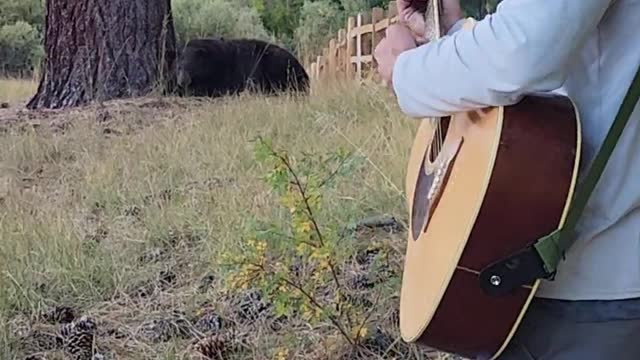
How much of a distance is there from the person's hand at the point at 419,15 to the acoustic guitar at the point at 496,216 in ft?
0.76

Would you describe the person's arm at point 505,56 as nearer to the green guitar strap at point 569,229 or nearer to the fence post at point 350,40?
the green guitar strap at point 569,229

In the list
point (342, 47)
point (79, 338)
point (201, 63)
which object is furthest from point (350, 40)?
point (79, 338)

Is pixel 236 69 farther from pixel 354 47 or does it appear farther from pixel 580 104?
pixel 580 104

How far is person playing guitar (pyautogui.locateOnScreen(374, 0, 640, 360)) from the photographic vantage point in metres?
1.12

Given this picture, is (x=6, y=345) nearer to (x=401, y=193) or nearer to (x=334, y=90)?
(x=401, y=193)

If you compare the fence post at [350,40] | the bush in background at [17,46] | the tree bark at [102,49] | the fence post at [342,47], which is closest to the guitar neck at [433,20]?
the tree bark at [102,49]

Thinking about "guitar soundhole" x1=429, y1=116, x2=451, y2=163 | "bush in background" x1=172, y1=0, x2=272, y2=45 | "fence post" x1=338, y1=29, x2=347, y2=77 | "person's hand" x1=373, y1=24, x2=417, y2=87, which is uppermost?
"person's hand" x1=373, y1=24, x2=417, y2=87

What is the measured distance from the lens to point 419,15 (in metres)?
1.71

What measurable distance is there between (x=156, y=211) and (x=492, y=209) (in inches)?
83.5

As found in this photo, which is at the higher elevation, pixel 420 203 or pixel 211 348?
pixel 420 203

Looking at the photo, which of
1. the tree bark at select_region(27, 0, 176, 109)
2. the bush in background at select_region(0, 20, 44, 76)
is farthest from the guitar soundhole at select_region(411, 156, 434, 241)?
the bush in background at select_region(0, 20, 44, 76)

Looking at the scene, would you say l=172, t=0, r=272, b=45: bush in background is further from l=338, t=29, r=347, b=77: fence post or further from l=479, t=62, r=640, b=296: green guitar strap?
l=479, t=62, r=640, b=296: green guitar strap

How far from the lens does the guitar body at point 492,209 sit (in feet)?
3.92

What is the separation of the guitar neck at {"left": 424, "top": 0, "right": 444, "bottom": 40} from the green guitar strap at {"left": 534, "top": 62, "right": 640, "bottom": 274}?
1.24ft
